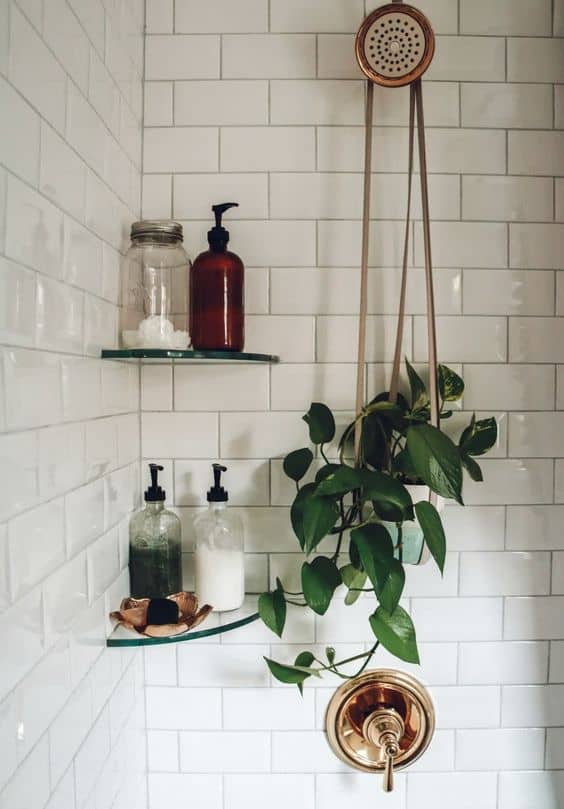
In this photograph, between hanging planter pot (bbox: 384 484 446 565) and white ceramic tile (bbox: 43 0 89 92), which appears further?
hanging planter pot (bbox: 384 484 446 565)

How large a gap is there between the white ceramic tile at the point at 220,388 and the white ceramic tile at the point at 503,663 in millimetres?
604

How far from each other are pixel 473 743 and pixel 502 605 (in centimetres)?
27

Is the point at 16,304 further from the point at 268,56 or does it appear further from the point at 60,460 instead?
the point at 268,56

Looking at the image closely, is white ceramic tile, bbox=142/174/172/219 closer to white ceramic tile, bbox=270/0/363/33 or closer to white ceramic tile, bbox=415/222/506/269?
white ceramic tile, bbox=270/0/363/33

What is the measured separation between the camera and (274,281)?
3.90 ft

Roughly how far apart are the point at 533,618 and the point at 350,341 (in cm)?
62

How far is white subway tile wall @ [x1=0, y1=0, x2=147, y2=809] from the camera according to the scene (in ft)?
2.19

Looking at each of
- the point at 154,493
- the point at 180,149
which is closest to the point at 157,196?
the point at 180,149

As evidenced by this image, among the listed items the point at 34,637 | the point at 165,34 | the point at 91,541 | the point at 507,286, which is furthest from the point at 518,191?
the point at 34,637

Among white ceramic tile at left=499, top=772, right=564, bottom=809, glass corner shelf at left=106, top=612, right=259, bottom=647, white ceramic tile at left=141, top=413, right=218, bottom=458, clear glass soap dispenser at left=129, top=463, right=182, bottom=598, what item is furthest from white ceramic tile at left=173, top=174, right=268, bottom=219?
white ceramic tile at left=499, top=772, right=564, bottom=809

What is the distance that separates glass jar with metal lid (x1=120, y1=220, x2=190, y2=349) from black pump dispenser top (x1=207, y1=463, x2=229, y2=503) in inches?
8.5

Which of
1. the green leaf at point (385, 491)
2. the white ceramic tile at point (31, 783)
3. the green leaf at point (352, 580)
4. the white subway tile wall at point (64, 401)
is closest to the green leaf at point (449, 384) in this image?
the green leaf at point (385, 491)

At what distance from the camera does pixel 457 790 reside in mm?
1229

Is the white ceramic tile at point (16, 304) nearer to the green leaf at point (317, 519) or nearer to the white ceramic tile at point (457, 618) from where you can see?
the green leaf at point (317, 519)
